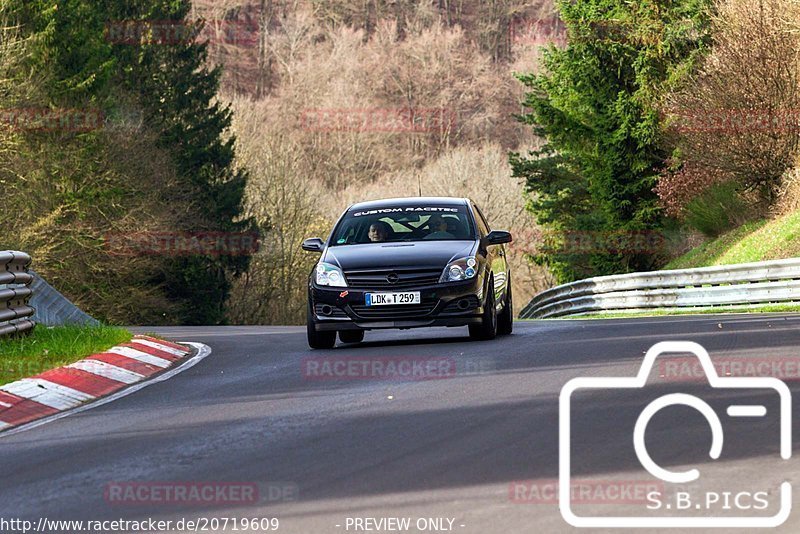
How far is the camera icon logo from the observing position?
6176mm

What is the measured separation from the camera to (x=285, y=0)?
13338 centimetres

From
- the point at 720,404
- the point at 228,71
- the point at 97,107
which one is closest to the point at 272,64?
the point at 228,71

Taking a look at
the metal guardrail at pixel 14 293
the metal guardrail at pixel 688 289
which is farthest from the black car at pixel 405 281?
the metal guardrail at pixel 688 289

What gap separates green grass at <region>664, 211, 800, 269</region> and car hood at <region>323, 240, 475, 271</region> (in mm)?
21672

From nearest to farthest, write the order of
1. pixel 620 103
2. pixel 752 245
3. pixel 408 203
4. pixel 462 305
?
pixel 462 305, pixel 408 203, pixel 752 245, pixel 620 103

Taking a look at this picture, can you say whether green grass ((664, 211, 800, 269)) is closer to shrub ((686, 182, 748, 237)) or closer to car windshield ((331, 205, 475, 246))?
shrub ((686, 182, 748, 237))

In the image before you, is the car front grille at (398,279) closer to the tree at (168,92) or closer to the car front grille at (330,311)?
the car front grille at (330,311)

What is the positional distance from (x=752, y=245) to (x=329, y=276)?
25924 mm

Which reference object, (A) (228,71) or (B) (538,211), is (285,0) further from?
(B) (538,211)

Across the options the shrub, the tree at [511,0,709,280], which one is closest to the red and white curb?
the shrub

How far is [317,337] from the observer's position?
51.2 feet

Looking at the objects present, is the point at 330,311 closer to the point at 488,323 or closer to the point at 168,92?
the point at 488,323

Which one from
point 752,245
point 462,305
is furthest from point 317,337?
point 752,245

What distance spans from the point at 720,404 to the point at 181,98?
56697mm
